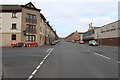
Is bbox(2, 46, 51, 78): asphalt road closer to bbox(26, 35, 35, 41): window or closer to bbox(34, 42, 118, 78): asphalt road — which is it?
bbox(34, 42, 118, 78): asphalt road

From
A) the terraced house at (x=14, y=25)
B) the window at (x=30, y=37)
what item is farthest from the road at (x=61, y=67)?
the window at (x=30, y=37)

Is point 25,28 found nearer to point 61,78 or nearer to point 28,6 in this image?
point 28,6

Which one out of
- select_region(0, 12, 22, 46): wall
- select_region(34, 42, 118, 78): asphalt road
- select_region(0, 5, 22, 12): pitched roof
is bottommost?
select_region(34, 42, 118, 78): asphalt road

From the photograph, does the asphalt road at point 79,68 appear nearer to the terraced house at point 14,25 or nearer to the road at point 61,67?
the road at point 61,67

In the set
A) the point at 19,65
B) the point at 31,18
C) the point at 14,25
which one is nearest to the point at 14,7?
the point at 14,25

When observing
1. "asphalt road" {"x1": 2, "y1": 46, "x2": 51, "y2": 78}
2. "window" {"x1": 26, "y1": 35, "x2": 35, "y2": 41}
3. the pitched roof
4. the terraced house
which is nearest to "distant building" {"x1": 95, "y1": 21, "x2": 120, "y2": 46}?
"window" {"x1": 26, "y1": 35, "x2": 35, "y2": 41}

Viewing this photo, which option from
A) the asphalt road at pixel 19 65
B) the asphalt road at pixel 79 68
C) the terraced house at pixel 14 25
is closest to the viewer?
the asphalt road at pixel 79 68

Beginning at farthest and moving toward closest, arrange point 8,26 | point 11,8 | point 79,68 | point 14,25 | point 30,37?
point 30,37, point 11,8, point 14,25, point 8,26, point 79,68

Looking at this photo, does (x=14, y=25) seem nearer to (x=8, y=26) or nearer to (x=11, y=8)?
(x=8, y=26)

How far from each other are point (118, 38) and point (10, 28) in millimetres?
26551

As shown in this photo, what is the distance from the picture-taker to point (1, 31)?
124 feet

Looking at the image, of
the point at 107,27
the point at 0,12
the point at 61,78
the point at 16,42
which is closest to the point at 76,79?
the point at 61,78

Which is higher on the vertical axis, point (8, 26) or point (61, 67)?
point (8, 26)

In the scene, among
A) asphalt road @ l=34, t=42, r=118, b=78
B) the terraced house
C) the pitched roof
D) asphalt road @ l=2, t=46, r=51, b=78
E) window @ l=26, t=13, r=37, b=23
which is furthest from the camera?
window @ l=26, t=13, r=37, b=23
